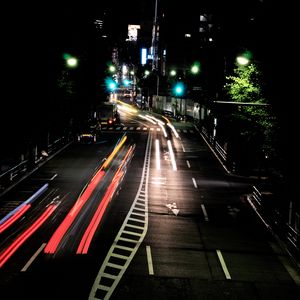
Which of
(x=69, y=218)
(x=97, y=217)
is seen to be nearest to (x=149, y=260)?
(x=97, y=217)

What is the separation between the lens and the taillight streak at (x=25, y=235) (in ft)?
52.7

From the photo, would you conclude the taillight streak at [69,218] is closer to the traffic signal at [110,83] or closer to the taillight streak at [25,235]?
the taillight streak at [25,235]

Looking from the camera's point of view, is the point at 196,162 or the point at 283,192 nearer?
the point at 283,192

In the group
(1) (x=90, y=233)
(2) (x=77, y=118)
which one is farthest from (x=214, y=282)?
(2) (x=77, y=118)

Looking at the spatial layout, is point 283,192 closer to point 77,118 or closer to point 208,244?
point 208,244

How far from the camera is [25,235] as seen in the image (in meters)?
18.6

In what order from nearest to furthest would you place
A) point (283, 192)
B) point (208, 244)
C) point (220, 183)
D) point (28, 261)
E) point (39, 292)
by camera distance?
point (39, 292)
point (28, 261)
point (208, 244)
point (283, 192)
point (220, 183)

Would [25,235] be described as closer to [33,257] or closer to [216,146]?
[33,257]

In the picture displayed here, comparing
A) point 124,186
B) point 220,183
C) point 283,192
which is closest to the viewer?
point 283,192

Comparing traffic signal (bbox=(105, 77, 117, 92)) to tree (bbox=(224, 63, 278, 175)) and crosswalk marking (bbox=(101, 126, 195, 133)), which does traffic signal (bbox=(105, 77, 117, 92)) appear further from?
tree (bbox=(224, 63, 278, 175))

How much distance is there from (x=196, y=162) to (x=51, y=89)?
47.2 ft

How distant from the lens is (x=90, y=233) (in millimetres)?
19172

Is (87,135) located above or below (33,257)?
above

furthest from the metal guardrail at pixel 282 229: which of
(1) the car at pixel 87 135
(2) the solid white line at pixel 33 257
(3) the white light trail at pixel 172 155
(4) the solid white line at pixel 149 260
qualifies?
(1) the car at pixel 87 135
